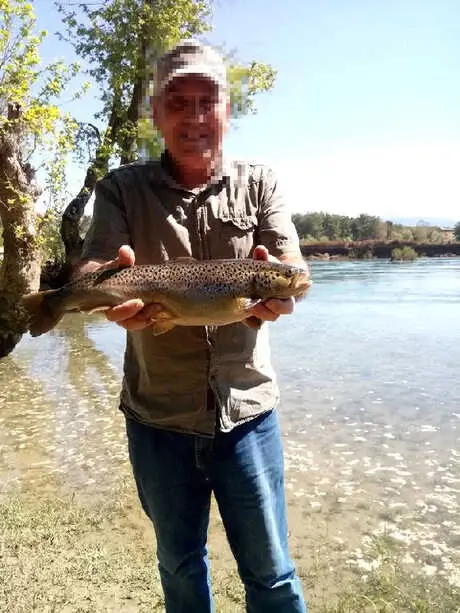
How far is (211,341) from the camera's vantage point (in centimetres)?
310

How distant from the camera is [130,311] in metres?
2.97

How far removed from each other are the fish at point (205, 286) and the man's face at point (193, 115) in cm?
55

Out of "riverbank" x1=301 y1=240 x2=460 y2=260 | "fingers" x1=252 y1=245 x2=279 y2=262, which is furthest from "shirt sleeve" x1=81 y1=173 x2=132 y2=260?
"riverbank" x1=301 y1=240 x2=460 y2=260

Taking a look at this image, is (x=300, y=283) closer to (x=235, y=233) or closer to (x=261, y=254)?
(x=261, y=254)

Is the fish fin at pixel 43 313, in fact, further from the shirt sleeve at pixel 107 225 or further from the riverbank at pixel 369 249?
the riverbank at pixel 369 249

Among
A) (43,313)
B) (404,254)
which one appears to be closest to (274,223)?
(43,313)

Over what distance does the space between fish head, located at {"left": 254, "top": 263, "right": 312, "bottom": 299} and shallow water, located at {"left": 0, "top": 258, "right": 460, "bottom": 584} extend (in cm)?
394

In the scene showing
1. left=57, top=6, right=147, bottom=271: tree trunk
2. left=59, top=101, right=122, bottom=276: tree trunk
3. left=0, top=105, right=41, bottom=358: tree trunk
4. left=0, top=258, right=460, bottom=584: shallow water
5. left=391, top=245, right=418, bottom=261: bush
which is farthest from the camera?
left=391, top=245, right=418, bottom=261: bush

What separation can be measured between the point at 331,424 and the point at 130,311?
8.46 m

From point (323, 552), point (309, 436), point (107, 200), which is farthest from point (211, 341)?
point (309, 436)

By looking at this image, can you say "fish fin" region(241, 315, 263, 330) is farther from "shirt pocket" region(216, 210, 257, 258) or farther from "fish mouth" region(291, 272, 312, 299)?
"shirt pocket" region(216, 210, 257, 258)

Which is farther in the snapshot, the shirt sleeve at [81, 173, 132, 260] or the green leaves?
the green leaves

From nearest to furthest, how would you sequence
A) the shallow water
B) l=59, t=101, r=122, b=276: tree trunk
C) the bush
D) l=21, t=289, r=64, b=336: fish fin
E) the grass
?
l=21, t=289, r=64, b=336: fish fin < the grass < the shallow water < l=59, t=101, r=122, b=276: tree trunk < the bush

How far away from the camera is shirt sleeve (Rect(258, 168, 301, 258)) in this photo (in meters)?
3.14
